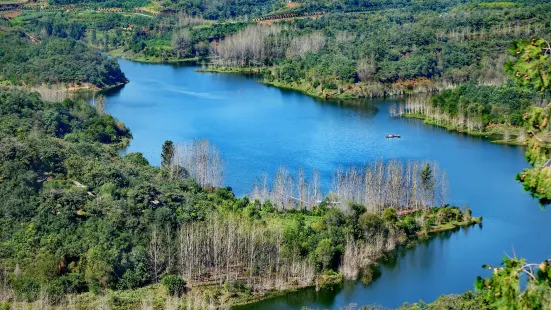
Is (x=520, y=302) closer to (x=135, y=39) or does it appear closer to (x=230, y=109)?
(x=230, y=109)

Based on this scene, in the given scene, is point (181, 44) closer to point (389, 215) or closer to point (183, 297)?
point (389, 215)

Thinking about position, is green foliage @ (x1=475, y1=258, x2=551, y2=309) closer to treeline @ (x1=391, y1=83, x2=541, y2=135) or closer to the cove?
the cove

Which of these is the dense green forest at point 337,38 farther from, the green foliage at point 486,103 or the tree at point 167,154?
the tree at point 167,154

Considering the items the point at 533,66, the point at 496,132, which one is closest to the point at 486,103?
the point at 496,132

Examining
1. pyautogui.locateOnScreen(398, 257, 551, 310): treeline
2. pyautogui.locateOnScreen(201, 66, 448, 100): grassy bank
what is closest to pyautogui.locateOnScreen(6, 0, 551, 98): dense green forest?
pyautogui.locateOnScreen(201, 66, 448, 100): grassy bank

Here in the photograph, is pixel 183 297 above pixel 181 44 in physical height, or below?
below

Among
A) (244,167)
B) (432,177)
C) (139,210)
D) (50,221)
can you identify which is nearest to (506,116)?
(432,177)
